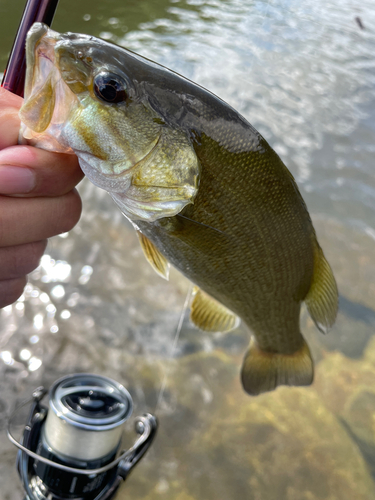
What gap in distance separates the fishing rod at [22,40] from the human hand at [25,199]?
0.05 m

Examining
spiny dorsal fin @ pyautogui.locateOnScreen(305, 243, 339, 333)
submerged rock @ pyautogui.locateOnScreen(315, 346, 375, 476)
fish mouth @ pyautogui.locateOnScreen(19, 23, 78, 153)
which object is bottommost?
submerged rock @ pyautogui.locateOnScreen(315, 346, 375, 476)

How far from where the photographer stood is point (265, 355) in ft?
4.60

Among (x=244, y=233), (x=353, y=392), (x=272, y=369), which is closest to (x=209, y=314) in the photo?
(x=272, y=369)

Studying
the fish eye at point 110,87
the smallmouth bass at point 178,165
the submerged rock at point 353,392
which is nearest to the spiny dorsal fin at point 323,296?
the smallmouth bass at point 178,165

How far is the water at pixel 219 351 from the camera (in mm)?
1740

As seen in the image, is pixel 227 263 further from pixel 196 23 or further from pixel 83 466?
pixel 196 23

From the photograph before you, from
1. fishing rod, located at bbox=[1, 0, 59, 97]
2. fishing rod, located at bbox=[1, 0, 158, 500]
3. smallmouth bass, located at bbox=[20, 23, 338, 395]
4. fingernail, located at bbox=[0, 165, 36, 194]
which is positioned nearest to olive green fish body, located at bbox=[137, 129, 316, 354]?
smallmouth bass, located at bbox=[20, 23, 338, 395]

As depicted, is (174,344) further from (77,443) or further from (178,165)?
(178,165)

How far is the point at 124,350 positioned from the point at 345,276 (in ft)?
4.67

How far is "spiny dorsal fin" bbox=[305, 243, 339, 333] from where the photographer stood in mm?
1120

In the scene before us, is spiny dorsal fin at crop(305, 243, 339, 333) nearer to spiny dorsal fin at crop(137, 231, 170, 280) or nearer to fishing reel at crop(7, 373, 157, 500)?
spiny dorsal fin at crop(137, 231, 170, 280)

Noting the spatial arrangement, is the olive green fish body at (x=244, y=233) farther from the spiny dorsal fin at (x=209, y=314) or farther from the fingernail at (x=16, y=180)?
the fingernail at (x=16, y=180)

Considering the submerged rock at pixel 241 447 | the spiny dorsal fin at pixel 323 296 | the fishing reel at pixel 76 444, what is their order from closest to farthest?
1. the spiny dorsal fin at pixel 323 296
2. the fishing reel at pixel 76 444
3. the submerged rock at pixel 241 447

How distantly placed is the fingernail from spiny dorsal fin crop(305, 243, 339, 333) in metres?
0.74
